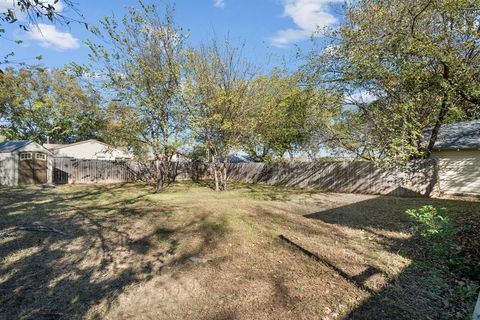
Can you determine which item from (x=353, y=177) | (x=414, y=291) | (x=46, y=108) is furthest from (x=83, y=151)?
(x=414, y=291)

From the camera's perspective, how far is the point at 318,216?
734 cm

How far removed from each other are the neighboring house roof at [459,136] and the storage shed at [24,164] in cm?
2002

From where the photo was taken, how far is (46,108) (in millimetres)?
3529

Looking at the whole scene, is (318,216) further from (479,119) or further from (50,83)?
(50,83)

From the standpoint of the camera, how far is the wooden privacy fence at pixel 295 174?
35.9 ft

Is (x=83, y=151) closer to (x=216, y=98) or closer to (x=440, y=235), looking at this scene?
(x=216, y=98)

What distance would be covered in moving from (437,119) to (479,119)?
5700mm

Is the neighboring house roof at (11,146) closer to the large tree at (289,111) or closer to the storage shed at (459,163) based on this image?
the large tree at (289,111)

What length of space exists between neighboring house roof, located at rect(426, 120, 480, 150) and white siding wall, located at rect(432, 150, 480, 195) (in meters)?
0.30

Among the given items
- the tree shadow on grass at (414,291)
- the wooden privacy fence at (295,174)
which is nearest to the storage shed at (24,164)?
the wooden privacy fence at (295,174)

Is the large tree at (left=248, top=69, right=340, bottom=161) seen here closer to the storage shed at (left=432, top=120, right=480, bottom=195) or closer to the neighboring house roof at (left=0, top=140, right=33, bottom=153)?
the storage shed at (left=432, top=120, right=480, bottom=195)

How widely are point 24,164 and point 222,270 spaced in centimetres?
1592

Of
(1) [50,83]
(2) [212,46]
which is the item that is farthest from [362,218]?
(1) [50,83]

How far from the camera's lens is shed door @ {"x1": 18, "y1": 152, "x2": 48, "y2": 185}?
48.2ft
